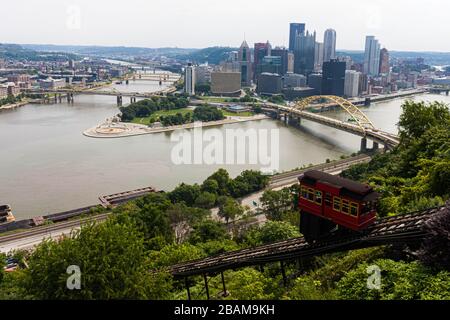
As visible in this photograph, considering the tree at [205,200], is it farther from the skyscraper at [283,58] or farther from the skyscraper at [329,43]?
the skyscraper at [329,43]

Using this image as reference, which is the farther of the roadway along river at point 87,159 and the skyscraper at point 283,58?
the skyscraper at point 283,58

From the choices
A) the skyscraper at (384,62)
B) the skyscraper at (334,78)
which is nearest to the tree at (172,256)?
the skyscraper at (334,78)

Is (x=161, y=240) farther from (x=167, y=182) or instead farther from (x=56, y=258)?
(x=167, y=182)

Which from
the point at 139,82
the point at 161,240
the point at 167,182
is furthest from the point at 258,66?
the point at 161,240

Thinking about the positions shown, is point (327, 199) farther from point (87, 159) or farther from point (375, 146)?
point (375, 146)

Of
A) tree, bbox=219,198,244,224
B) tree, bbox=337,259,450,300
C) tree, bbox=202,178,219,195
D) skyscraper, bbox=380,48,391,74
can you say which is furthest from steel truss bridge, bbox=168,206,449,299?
skyscraper, bbox=380,48,391,74
